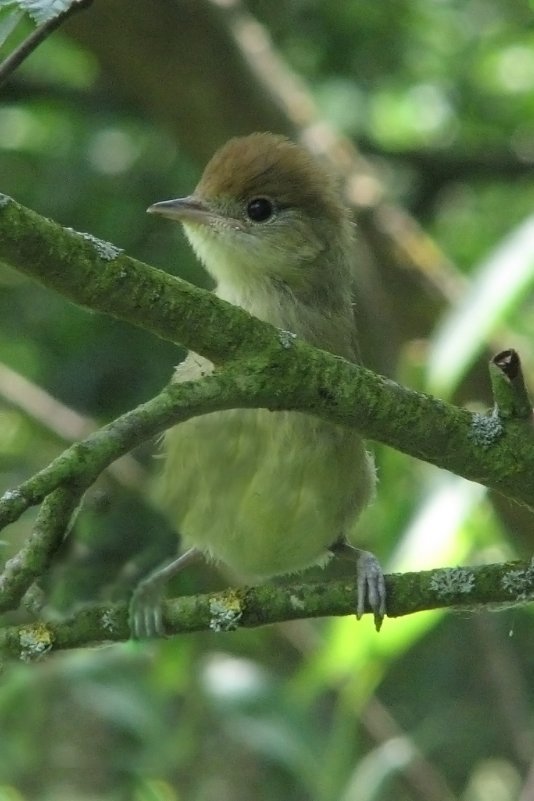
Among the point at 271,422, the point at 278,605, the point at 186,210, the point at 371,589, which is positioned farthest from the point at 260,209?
the point at 278,605

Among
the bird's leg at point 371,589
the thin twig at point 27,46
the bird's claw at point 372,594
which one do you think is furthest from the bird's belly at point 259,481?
the thin twig at point 27,46

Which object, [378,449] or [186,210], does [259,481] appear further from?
[378,449]

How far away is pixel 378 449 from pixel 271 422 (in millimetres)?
1132

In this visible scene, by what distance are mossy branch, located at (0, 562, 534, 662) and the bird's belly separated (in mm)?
1054

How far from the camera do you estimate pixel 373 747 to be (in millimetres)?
5395

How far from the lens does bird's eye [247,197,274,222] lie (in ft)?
13.1

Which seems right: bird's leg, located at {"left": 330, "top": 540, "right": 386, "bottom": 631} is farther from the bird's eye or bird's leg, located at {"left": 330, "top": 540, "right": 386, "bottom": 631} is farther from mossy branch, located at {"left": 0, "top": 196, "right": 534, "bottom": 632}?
the bird's eye

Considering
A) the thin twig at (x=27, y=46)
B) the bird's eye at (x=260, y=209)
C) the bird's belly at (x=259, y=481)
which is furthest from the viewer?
the bird's eye at (x=260, y=209)

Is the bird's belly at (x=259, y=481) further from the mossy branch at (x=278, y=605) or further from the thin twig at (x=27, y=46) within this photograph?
the thin twig at (x=27, y=46)

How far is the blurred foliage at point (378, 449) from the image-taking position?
14.4ft

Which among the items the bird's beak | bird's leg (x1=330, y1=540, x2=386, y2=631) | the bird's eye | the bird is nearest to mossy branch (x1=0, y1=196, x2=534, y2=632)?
bird's leg (x1=330, y1=540, x2=386, y2=631)

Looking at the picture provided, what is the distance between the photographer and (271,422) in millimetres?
3375

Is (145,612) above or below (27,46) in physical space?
below

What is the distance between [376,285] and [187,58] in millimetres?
1241
